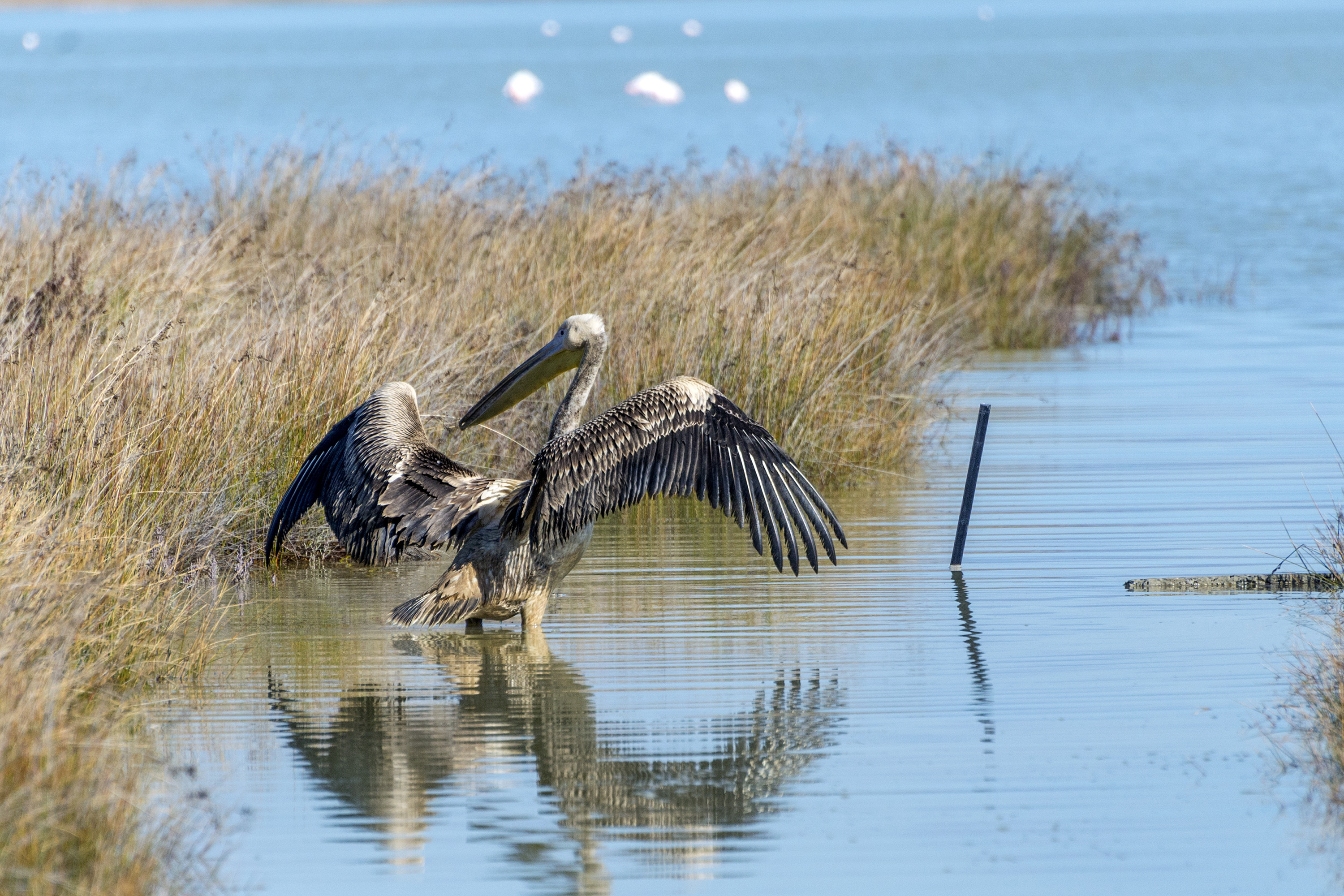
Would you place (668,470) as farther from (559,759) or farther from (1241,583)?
(1241,583)

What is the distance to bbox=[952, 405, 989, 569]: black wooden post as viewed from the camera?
1005cm

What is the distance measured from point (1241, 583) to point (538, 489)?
122 inches

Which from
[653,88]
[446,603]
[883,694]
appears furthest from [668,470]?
[653,88]

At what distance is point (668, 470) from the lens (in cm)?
877

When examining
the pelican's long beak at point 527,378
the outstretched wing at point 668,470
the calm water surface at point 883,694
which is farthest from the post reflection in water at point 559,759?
the pelican's long beak at point 527,378

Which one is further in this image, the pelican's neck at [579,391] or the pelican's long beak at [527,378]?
the pelican's long beak at [527,378]

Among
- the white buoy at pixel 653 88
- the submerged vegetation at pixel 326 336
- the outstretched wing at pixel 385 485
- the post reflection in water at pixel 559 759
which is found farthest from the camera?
the white buoy at pixel 653 88

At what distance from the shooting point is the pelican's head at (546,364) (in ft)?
31.9

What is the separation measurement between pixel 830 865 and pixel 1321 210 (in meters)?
30.1

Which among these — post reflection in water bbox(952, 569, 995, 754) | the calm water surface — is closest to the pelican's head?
the calm water surface

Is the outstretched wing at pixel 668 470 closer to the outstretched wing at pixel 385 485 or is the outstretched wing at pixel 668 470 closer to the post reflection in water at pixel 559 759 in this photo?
the outstretched wing at pixel 385 485

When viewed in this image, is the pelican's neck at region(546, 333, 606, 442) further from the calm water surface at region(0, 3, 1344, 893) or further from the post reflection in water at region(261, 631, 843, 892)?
the post reflection in water at region(261, 631, 843, 892)

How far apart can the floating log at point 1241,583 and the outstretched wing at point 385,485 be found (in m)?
2.92

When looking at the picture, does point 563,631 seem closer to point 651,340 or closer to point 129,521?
point 129,521
